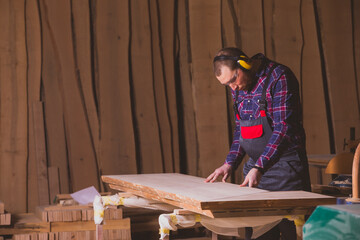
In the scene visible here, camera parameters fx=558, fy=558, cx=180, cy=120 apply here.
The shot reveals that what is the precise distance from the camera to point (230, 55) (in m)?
3.54

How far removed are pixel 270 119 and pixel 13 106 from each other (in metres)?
3.31

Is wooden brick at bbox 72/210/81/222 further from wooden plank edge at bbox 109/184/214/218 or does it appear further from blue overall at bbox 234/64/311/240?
blue overall at bbox 234/64/311/240

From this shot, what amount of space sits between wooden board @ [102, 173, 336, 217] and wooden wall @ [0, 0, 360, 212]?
261 centimetres

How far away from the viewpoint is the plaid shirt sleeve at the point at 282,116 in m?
3.39

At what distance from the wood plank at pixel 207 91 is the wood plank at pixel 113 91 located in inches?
30.4

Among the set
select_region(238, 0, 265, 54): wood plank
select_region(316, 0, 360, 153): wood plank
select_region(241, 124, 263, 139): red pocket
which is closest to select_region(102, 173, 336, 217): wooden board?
select_region(241, 124, 263, 139): red pocket

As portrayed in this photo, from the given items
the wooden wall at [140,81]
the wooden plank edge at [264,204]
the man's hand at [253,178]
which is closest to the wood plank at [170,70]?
the wooden wall at [140,81]

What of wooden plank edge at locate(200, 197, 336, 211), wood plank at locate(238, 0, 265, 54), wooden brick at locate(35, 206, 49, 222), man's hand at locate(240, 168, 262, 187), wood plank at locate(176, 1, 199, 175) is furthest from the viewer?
wood plank at locate(238, 0, 265, 54)

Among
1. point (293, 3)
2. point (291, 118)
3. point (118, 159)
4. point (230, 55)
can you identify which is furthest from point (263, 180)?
point (293, 3)

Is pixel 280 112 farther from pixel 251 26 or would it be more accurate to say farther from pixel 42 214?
pixel 251 26

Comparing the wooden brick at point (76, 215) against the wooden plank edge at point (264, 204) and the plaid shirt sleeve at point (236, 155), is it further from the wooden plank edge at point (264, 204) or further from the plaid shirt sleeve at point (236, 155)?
the wooden plank edge at point (264, 204)

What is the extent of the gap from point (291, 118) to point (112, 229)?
7.88 ft

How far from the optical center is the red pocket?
3613mm

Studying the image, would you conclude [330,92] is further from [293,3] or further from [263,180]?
[263,180]
